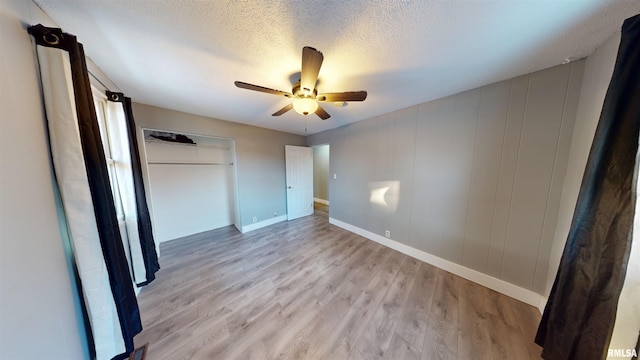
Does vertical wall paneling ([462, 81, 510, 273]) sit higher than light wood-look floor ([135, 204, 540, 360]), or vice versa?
vertical wall paneling ([462, 81, 510, 273])

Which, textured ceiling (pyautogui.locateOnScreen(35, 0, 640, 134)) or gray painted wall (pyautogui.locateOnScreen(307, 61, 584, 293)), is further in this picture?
gray painted wall (pyautogui.locateOnScreen(307, 61, 584, 293))

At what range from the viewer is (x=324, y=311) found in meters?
1.65

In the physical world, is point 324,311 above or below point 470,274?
below

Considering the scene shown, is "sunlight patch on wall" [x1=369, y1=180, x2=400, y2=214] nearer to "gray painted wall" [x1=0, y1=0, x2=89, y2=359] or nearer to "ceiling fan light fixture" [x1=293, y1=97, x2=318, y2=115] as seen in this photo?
"ceiling fan light fixture" [x1=293, y1=97, x2=318, y2=115]

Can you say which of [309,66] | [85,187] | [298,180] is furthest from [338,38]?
[298,180]

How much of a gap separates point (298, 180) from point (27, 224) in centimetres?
347

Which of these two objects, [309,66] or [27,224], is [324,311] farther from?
[309,66]

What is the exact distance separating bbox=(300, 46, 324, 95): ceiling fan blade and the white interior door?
2525mm

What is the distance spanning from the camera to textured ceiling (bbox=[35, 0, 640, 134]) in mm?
938

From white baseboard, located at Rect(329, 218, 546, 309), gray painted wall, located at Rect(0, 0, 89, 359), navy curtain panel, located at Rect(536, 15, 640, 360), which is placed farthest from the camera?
A: white baseboard, located at Rect(329, 218, 546, 309)

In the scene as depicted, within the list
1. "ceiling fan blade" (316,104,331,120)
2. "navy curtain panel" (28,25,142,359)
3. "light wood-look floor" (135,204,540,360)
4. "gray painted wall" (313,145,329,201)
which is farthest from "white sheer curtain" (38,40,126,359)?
"gray painted wall" (313,145,329,201)

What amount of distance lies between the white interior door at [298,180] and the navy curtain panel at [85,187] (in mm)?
2912

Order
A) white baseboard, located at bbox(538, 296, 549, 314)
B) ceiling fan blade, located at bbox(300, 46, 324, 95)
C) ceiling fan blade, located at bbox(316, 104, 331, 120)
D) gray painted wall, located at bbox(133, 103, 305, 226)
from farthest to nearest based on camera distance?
gray painted wall, located at bbox(133, 103, 305, 226), ceiling fan blade, located at bbox(316, 104, 331, 120), white baseboard, located at bbox(538, 296, 549, 314), ceiling fan blade, located at bbox(300, 46, 324, 95)

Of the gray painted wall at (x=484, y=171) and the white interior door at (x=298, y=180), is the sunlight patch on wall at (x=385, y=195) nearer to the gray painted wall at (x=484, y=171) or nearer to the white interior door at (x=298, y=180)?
the gray painted wall at (x=484, y=171)
